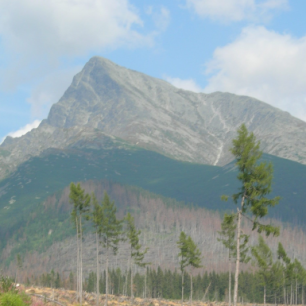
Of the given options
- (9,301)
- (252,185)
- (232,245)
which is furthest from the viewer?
(232,245)

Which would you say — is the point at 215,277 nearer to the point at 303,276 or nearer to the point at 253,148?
the point at 303,276

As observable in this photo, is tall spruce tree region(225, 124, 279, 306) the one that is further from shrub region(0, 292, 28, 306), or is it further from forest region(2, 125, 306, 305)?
shrub region(0, 292, 28, 306)

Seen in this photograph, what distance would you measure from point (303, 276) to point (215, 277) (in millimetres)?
40752

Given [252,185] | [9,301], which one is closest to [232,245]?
[252,185]

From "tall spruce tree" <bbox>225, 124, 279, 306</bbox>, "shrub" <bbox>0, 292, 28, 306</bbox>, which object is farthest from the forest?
"shrub" <bbox>0, 292, 28, 306</bbox>

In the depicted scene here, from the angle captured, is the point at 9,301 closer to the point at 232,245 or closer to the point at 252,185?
the point at 252,185

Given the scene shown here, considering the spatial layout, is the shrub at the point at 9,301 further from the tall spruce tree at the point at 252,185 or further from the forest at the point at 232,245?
the tall spruce tree at the point at 252,185

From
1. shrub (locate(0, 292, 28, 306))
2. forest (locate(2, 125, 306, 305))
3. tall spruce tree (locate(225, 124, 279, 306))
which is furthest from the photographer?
forest (locate(2, 125, 306, 305))

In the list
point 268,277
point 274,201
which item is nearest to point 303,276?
point 268,277

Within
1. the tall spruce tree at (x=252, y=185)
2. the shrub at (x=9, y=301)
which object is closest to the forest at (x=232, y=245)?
the tall spruce tree at (x=252, y=185)

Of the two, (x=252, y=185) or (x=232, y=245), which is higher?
(x=252, y=185)

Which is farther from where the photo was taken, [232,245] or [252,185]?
[232,245]

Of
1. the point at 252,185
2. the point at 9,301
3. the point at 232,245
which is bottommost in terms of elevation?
the point at 9,301

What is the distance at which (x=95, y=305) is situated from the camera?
58938mm
